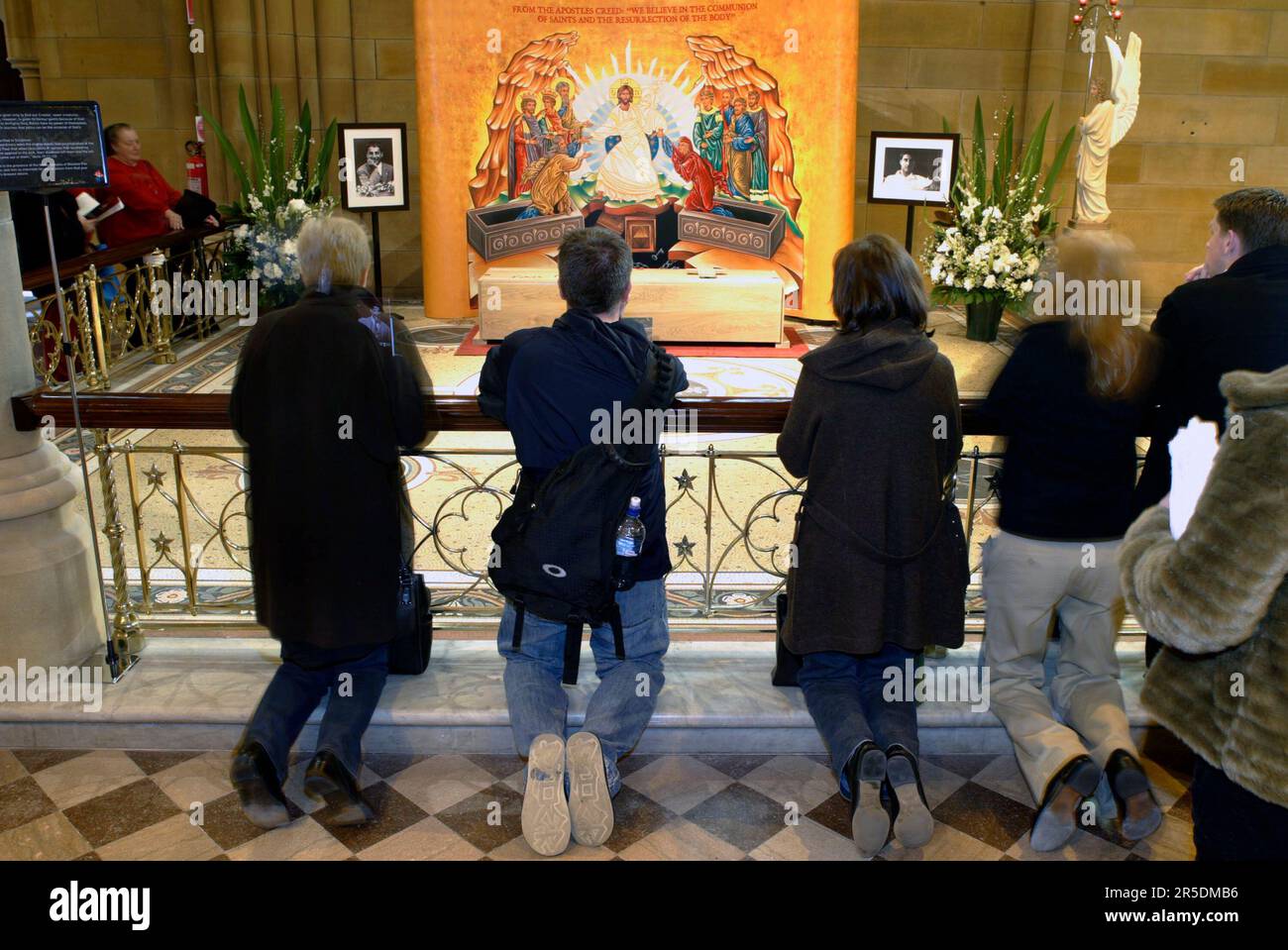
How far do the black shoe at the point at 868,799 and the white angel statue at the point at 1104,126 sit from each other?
28.2 feet

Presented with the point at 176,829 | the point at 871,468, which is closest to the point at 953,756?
the point at 871,468

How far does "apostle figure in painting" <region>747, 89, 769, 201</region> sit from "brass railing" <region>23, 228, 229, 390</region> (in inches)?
186

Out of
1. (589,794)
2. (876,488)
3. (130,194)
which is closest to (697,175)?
(130,194)

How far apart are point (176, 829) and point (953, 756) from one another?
220 cm

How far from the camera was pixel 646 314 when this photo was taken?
32.0 feet

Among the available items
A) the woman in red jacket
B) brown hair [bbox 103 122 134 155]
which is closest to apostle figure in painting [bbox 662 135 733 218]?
the woman in red jacket

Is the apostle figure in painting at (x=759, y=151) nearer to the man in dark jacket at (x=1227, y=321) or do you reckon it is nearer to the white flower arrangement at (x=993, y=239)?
the white flower arrangement at (x=993, y=239)

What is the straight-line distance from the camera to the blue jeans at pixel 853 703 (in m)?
3.05

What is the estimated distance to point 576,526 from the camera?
305cm

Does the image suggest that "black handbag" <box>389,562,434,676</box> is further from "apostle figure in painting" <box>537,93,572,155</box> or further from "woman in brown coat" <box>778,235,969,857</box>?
"apostle figure in painting" <box>537,93,572,155</box>

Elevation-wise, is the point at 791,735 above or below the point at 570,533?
below

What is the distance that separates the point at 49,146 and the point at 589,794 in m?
2.52

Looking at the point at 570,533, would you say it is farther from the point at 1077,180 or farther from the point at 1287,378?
the point at 1077,180

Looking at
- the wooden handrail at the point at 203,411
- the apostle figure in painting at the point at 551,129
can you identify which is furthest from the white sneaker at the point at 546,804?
the apostle figure in painting at the point at 551,129
